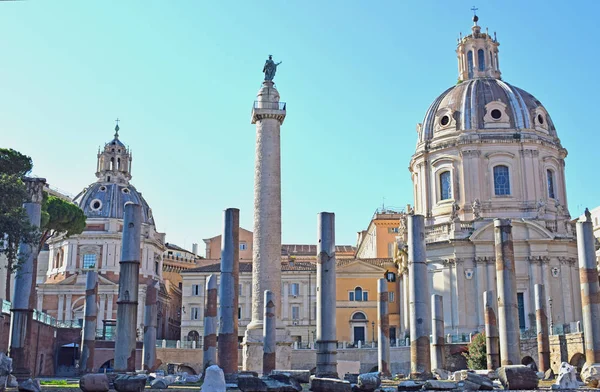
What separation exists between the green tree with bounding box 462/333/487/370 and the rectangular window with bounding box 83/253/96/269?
119 ft

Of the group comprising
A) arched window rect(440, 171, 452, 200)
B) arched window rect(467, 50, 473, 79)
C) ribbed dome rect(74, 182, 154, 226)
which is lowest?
arched window rect(440, 171, 452, 200)

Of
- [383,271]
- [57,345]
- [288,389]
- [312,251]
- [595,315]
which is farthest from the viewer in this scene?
[312,251]

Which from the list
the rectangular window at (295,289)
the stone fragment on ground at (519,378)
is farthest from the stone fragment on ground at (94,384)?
the rectangular window at (295,289)

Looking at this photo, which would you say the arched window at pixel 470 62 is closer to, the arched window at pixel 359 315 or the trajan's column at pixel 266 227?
the arched window at pixel 359 315

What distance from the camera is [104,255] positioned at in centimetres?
6619

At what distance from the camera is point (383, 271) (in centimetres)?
5919

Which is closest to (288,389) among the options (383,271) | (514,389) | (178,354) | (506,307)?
(514,389)

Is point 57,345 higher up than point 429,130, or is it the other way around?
point 429,130

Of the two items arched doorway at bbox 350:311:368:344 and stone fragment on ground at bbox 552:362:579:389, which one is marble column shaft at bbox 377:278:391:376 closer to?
stone fragment on ground at bbox 552:362:579:389

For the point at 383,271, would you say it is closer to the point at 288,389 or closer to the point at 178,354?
the point at 178,354

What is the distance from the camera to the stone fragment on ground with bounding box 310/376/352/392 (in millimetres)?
19469

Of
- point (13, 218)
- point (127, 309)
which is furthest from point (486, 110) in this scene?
point (13, 218)

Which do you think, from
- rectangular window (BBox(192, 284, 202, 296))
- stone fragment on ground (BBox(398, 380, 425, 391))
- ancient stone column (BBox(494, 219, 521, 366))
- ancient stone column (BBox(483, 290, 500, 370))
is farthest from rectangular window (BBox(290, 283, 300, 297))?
stone fragment on ground (BBox(398, 380, 425, 391))

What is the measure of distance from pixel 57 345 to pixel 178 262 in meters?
30.6
